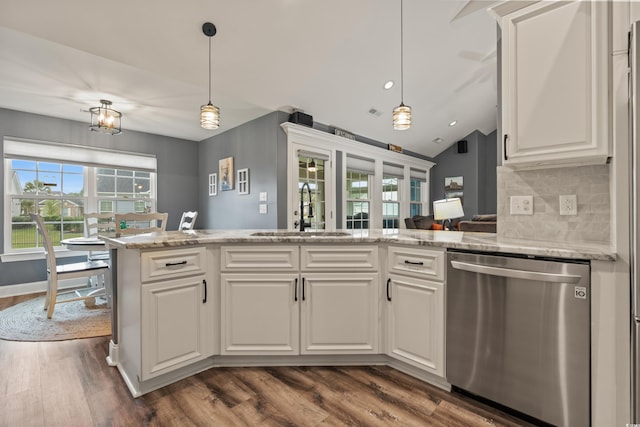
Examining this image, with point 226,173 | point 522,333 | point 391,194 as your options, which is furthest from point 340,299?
point 391,194

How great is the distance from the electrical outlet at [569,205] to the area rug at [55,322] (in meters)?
3.67

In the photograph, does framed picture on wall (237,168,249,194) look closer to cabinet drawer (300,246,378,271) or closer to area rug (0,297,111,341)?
area rug (0,297,111,341)

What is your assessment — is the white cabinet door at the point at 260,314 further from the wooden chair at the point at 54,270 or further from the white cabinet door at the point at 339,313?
the wooden chair at the point at 54,270

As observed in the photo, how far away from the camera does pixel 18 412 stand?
162 cm

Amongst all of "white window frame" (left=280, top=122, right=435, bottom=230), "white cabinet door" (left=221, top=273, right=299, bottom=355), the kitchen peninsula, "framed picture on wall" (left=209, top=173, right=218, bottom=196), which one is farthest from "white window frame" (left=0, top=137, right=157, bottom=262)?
"white cabinet door" (left=221, top=273, right=299, bottom=355)

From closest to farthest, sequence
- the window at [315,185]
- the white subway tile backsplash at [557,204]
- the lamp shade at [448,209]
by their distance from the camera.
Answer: the white subway tile backsplash at [557,204]
the window at [315,185]
the lamp shade at [448,209]

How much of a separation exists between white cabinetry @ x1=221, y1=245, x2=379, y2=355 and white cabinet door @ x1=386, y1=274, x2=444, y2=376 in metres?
0.12

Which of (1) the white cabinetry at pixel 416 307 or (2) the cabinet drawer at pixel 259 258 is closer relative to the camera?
(1) the white cabinetry at pixel 416 307

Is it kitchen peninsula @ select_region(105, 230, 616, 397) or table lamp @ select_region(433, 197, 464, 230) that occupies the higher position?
table lamp @ select_region(433, 197, 464, 230)

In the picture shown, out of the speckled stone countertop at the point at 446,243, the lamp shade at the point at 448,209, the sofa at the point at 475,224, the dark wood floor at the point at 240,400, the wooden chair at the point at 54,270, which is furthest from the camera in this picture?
the lamp shade at the point at 448,209

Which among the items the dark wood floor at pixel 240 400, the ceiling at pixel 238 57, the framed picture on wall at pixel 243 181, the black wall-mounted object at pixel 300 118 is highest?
the ceiling at pixel 238 57

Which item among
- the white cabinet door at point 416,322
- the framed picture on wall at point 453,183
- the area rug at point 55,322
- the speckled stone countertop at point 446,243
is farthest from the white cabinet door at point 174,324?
the framed picture on wall at point 453,183

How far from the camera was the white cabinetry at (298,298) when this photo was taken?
6.58 ft

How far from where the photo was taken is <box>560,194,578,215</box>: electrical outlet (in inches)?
68.3
